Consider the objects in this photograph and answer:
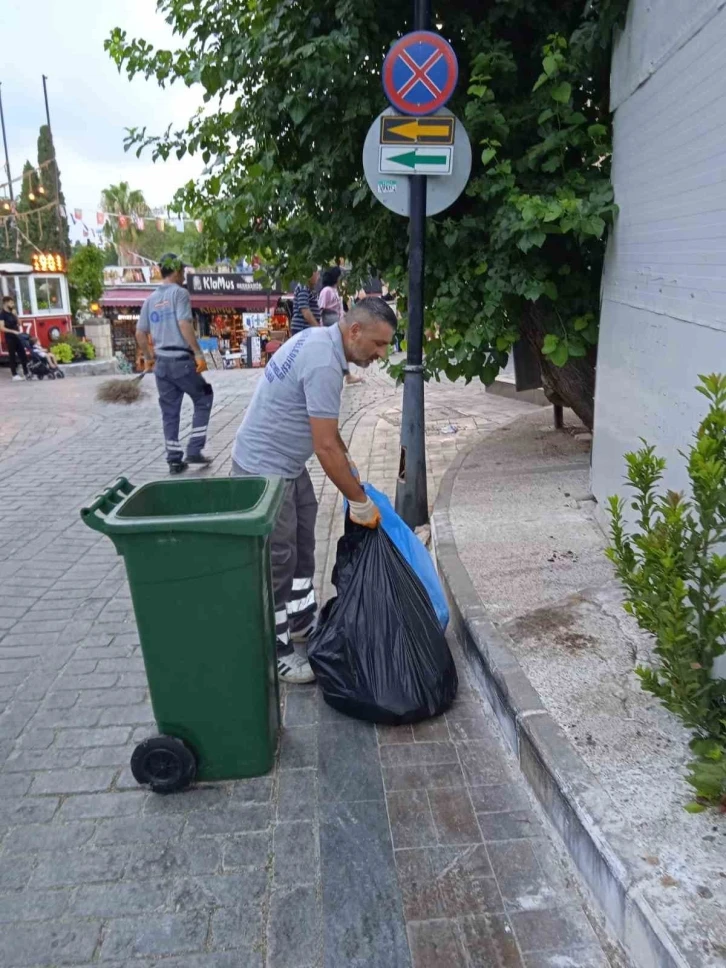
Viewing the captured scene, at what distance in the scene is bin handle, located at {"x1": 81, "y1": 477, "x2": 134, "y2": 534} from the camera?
104 inches

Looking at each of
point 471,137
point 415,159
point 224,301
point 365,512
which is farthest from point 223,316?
point 365,512

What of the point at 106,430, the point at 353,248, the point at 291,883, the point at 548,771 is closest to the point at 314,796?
the point at 291,883

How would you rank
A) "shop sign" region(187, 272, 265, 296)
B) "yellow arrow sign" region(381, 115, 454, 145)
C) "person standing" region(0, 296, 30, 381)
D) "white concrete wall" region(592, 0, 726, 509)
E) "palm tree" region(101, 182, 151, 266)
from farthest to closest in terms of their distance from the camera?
"palm tree" region(101, 182, 151, 266) → "shop sign" region(187, 272, 265, 296) → "person standing" region(0, 296, 30, 381) → "yellow arrow sign" region(381, 115, 454, 145) → "white concrete wall" region(592, 0, 726, 509)

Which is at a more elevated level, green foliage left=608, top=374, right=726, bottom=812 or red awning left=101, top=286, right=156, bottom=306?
green foliage left=608, top=374, right=726, bottom=812

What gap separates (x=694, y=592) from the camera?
2.34 meters

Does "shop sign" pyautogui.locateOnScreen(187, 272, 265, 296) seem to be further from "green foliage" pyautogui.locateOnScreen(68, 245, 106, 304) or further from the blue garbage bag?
the blue garbage bag

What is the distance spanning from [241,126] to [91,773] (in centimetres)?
506

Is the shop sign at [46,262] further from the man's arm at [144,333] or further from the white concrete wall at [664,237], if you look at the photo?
the white concrete wall at [664,237]

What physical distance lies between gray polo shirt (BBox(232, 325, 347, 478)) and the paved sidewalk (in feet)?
3.48

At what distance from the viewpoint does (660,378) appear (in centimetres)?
382

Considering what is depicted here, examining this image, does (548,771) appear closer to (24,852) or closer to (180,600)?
(180,600)

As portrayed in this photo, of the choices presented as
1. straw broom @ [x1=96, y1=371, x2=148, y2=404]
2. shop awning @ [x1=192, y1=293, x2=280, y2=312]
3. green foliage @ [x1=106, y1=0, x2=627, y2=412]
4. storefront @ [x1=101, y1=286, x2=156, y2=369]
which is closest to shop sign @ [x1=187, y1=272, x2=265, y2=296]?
shop awning @ [x1=192, y1=293, x2=280, y2=312]

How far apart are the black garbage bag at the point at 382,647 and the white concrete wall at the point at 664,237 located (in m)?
1.28

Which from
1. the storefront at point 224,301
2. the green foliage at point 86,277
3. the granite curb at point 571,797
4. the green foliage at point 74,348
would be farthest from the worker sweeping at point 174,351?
the green foliage at point 86,277
